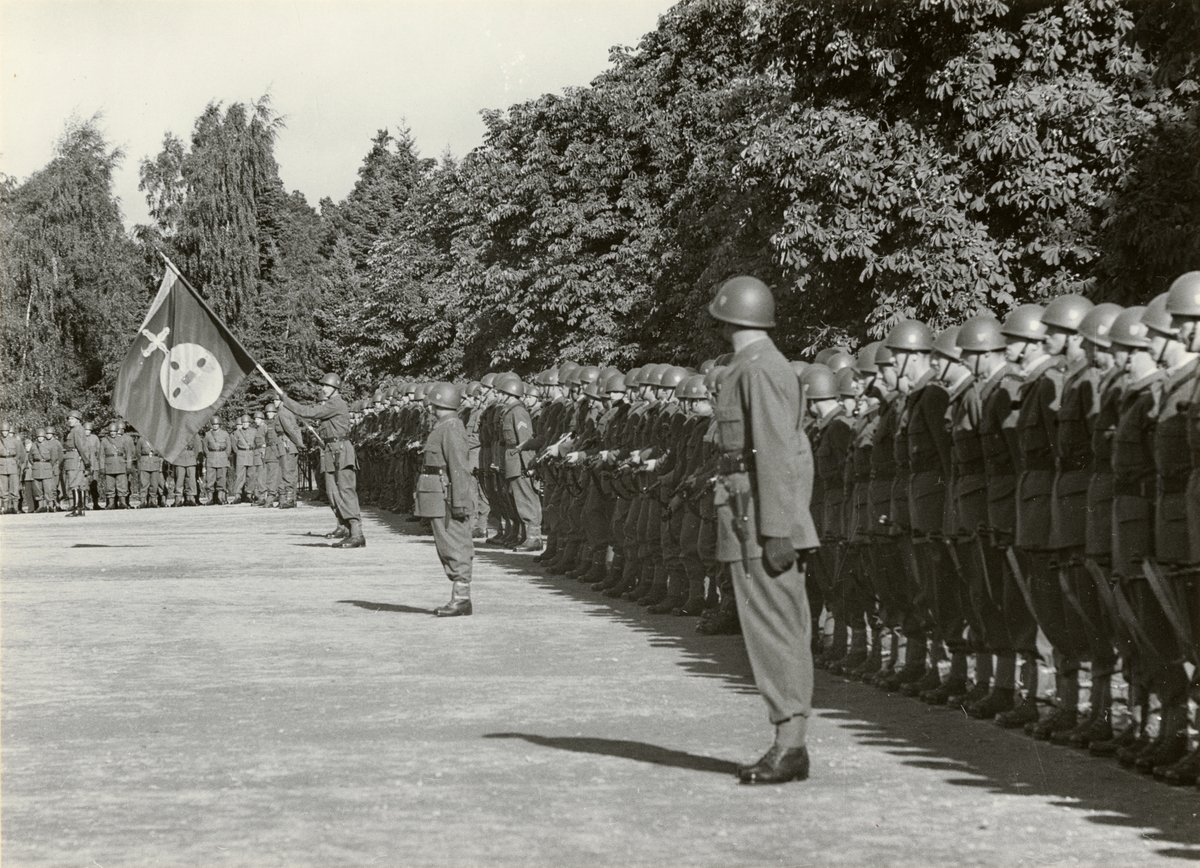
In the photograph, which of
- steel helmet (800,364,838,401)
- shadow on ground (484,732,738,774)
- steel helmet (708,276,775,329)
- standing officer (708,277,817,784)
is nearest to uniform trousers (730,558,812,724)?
standing officer (708,277,817,784)

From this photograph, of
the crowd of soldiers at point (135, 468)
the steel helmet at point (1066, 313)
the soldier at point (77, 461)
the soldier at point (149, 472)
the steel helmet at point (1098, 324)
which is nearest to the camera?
the steel helmet at point (1098, 324)

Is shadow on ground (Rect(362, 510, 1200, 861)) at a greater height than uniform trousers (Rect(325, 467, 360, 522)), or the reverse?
uniform trousers (Rect(325, 467, 360, 522))

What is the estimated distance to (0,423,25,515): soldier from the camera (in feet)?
137

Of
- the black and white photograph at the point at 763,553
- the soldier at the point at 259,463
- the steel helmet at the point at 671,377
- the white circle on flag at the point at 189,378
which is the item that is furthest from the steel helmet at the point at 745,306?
the soldier at the point at 259,463

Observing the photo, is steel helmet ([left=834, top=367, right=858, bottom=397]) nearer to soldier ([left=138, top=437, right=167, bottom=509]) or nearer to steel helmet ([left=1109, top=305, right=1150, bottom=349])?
steel helmet ([left=1109, top=305, right=1150, bottom=349])

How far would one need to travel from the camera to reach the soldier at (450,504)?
48.9 ft

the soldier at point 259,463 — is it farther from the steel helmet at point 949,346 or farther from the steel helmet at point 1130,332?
the steel helmet at point 1130,332

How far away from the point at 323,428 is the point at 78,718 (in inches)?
566

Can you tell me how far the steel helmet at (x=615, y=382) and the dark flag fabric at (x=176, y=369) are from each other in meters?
6.67

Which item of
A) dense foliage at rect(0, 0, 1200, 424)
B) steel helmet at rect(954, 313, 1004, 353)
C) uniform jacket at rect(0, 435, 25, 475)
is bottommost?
uniform jacket at rect(0, 435, 25, 475)

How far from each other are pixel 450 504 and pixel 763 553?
7.62 metres

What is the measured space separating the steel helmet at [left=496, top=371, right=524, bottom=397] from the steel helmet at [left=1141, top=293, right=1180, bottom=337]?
15060 millimetres

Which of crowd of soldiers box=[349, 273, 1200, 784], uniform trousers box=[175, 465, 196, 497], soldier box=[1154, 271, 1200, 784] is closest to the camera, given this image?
soldier box=[1154, 271, 1200, 784]

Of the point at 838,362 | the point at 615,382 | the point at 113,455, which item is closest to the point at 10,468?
the point at 113,455
